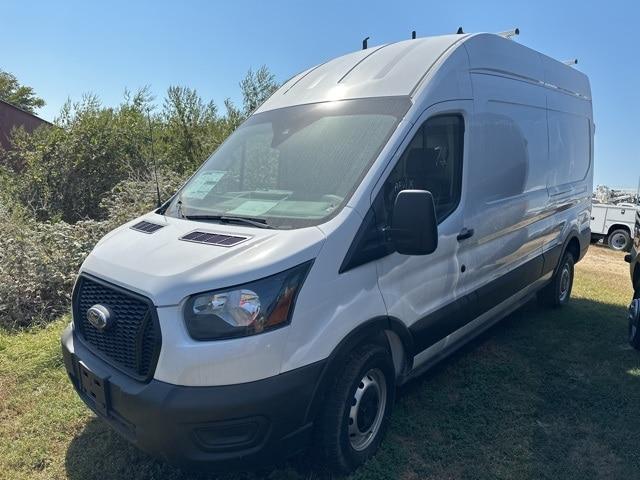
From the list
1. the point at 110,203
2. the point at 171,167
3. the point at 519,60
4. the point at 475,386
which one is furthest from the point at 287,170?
the point at 171,167

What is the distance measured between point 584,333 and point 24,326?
6280 millimetres

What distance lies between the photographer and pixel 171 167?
10.5 m

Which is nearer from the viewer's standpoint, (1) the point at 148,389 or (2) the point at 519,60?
(1) the point at 148,389

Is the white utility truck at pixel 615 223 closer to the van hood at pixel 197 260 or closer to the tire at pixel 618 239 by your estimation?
the tire at pixel 618 239

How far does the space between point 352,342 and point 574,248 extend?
4878 mm

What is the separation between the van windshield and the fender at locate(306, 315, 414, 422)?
66 cm

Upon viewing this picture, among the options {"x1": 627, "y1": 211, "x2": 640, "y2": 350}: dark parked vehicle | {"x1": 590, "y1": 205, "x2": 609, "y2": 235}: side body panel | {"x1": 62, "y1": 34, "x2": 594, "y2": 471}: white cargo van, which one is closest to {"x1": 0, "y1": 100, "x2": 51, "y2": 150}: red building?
{"x1": 62, "y1": 34, "x2": 594, "y2": 471}: white cargo van

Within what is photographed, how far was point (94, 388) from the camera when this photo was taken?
2598 millimetres

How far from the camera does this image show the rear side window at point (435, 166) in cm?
292

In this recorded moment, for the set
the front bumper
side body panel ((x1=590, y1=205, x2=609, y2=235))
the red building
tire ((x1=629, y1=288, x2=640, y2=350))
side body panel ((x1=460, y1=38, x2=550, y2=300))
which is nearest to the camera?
the front bumper

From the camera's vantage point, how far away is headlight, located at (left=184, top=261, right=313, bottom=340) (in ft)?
7.36

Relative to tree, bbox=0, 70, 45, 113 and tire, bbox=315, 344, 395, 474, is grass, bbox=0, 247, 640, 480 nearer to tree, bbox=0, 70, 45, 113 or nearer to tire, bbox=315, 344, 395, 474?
tire, bbox=315, 344, 395, 474

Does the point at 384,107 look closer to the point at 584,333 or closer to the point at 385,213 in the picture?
the point at 385,213

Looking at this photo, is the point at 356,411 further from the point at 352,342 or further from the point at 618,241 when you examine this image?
the point at 618,241
